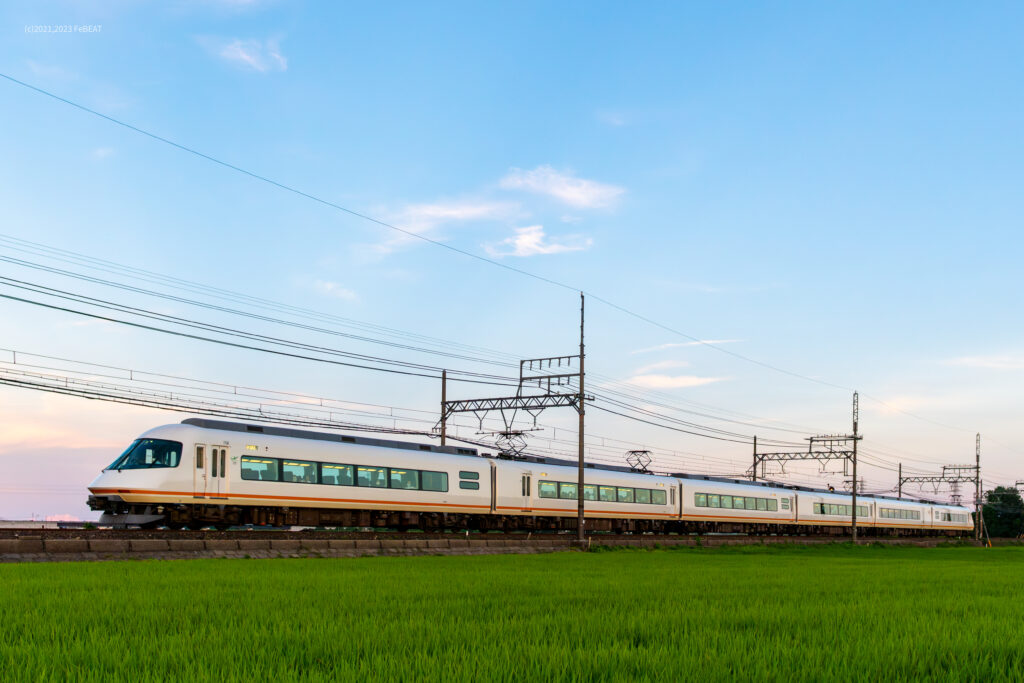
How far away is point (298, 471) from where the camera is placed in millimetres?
31297

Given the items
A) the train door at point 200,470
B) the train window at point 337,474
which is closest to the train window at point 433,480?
the train window at point 337,474

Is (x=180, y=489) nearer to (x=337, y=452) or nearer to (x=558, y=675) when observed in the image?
(x=337, y=452)

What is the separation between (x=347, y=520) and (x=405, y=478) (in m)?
2.81

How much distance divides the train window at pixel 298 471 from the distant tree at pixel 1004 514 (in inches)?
5266

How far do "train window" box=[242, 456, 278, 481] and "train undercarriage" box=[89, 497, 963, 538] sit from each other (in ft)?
3.99

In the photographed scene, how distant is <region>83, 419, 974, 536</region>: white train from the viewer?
93.5 feet

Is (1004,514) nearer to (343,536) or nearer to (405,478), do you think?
(405,478)

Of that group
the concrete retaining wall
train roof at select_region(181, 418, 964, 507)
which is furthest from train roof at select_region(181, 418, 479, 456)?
the concrete retaining wall

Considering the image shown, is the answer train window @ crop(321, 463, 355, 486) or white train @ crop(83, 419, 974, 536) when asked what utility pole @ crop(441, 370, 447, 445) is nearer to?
white train @ crop(83, 419, 974, 536)

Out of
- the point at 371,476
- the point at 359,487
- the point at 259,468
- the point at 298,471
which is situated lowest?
the point at 359,487

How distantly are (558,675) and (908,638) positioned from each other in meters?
3.61

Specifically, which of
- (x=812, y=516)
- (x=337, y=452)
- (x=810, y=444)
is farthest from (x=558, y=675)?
(x=812, y=516)

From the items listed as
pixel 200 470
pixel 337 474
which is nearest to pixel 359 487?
pixel 337 474

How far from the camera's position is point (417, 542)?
27875 millimetres
